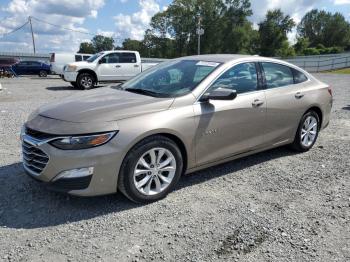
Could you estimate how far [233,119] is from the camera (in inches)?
176

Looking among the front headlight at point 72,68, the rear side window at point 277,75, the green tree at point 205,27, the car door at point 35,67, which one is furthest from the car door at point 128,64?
the green tree at point 205,27

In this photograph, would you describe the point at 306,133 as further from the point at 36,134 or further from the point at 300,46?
the point at 300,46

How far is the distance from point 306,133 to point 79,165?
150 inches

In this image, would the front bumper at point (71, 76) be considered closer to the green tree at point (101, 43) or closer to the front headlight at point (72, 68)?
the front headlight at point (72, 68)

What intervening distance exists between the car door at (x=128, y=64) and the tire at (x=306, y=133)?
40.2ft

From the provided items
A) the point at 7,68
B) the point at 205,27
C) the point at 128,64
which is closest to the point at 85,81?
the point at 128,64

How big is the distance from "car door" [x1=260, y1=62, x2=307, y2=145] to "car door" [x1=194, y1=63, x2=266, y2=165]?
17cm

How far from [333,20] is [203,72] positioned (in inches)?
4189

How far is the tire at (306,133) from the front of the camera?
5613mm

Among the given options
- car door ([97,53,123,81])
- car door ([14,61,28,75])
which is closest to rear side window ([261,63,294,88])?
car door ([97,53,123,81])

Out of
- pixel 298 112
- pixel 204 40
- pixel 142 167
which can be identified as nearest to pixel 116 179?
pixel 142 167

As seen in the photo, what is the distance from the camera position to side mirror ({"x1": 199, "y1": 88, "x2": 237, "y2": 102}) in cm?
413

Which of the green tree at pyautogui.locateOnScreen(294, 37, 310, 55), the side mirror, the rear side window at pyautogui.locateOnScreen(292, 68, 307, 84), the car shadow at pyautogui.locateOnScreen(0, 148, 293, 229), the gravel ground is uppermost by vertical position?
the green tree at pyautogui.locateOnScreen(294, 37, 310, 55)

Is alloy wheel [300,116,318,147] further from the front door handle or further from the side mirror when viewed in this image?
the side mirror
